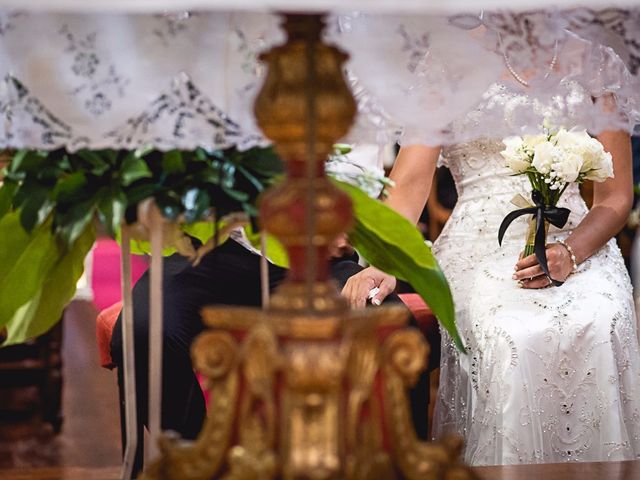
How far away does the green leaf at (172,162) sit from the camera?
1.33 m

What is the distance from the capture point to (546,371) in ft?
7.51

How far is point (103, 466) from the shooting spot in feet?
10.9

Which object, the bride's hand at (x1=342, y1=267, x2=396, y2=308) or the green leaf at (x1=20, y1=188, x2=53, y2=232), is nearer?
the green leaf at (x1=20, y1=188, x2=53, y2=232)

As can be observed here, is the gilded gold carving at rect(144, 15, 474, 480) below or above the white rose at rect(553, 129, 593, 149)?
below

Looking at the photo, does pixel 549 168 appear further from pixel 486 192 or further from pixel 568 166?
pixel 486 192

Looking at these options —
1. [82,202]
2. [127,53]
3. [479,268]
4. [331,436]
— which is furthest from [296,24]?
[479,268]

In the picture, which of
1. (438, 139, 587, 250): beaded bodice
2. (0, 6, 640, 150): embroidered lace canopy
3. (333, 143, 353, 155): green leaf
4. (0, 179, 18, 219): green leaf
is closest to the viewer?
(0, 6, 640, 150): embroidered lace canopy

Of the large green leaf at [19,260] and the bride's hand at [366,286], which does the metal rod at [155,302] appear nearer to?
the large green leaf at [19,260]

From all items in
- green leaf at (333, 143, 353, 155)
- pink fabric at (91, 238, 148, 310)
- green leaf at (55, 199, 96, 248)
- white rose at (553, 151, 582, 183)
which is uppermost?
pink fabric at (91, 238, 148, 310)

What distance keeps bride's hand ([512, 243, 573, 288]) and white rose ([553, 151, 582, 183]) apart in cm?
20

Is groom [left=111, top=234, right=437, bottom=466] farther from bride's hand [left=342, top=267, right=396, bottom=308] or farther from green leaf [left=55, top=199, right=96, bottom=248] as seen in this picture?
green leaf [left=55, top=199, right=96, bottom=248]

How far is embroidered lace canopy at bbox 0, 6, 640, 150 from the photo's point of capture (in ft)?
3.63

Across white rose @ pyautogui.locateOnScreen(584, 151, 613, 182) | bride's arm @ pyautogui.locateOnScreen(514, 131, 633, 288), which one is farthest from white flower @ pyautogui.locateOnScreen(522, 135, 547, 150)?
bride's arm @ pyautogui.locateOnScreen(514, 131, 633, 288)

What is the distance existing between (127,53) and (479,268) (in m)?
1.64
